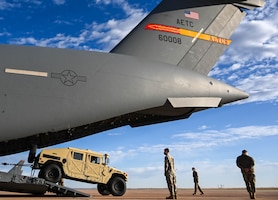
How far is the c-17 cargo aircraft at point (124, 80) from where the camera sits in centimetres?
672

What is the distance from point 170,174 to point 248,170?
1.96 metres

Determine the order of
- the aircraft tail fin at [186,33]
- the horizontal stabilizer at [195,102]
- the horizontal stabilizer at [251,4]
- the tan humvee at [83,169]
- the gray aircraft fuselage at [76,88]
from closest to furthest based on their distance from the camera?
the gray aircraft fuselage at [76,88] < the horizontal stabilizer at [195,102] < the aircraft tail fin at [186,33] < the horizontal stabilizer at [251,4] < the tan humvee at [83,169]

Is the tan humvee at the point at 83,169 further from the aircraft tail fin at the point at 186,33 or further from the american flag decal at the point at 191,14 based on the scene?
the american flag decal at the point at 191,14

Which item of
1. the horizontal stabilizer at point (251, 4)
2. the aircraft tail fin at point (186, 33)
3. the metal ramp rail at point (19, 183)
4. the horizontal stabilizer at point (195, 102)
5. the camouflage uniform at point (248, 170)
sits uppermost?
the horizontal stabilizer at point (251, 4)

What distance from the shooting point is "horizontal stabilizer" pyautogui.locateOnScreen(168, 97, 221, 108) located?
296 inches

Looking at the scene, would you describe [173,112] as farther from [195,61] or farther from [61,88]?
[61,88]

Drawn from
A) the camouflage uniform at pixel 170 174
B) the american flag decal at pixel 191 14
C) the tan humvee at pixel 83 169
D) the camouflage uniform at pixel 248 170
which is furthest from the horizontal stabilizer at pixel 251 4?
the tan humvee at pixel 83 169

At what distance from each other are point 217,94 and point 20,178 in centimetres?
506

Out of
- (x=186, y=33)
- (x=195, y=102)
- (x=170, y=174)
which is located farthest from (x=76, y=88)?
(x=186, y=33)

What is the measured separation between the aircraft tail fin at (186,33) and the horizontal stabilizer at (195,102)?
109cm

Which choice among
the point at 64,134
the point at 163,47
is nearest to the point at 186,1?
the point at 163,47

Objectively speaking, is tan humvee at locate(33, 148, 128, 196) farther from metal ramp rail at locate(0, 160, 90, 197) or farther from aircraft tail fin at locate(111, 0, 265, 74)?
aircraft tail fin at locate(111, 0, 265, 74)

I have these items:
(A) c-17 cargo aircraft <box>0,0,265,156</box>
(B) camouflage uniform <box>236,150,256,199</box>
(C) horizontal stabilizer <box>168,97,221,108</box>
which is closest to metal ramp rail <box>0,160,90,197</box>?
(A) c-17 cargo aircraft <box>0,0,265,156</box>

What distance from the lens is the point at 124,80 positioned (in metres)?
7.30
